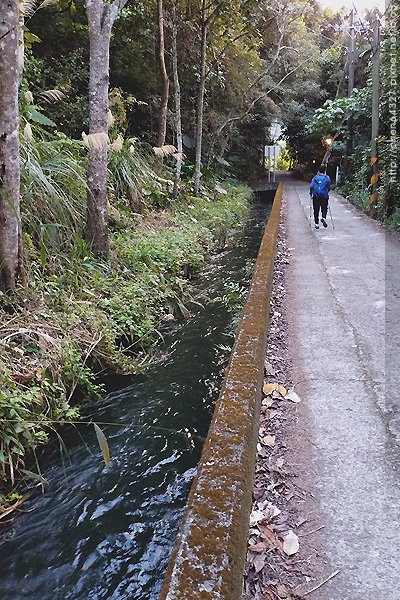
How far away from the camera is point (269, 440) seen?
118 inches

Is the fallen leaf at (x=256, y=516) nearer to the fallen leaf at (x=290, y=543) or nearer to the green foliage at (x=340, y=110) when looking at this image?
the fallen leaf at (x=290, y=543)

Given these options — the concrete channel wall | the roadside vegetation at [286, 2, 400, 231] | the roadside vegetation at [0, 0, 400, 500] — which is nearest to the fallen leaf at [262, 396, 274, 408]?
the concrete channel wall

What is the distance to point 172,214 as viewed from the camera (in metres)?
11.3

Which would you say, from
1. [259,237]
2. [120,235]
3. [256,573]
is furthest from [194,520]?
[259,237]

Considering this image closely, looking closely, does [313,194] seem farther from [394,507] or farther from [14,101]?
[394,507]

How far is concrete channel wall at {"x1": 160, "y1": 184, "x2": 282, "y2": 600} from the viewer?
64.7 inches

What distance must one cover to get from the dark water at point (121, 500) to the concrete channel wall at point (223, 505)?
837 millimetres

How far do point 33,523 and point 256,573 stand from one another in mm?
1628

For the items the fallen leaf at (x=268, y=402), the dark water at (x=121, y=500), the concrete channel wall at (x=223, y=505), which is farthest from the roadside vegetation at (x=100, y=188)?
the fallen leaf at (x=268, y=402)

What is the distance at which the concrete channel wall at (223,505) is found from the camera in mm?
1644

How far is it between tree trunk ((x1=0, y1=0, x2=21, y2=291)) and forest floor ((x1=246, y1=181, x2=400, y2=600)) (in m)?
2.62

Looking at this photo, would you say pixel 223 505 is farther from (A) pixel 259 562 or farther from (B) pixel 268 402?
(B) pixel 268 402

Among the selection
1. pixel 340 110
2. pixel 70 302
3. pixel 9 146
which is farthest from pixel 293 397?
pixel 340 110

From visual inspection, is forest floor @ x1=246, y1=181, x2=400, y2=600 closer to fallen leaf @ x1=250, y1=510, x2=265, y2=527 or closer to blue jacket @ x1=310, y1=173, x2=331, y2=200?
fallen leaf @ x1=250, y1=510, x2=265, y2=527
